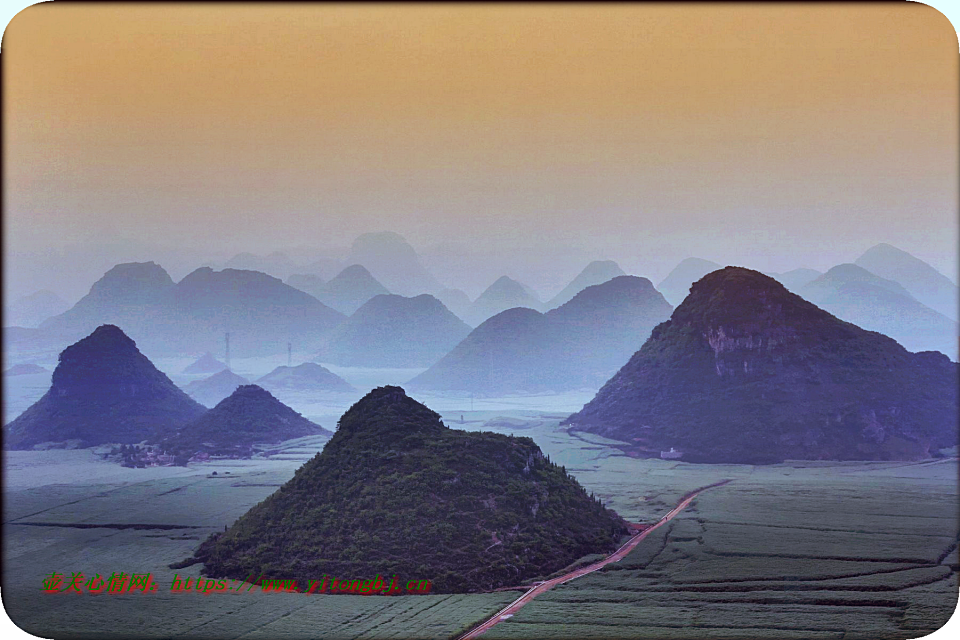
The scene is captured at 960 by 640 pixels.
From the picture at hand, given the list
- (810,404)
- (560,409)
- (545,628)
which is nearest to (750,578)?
(545,628)

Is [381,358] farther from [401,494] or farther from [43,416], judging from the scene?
[401,494]

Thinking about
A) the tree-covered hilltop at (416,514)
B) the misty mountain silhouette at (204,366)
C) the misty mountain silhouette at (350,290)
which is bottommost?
the tree-covered hilltop at (416,514)

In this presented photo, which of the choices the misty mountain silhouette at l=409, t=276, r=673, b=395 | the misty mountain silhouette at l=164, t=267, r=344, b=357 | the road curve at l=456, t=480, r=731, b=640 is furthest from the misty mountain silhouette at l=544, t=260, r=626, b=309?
the road curve at l=456, t=480, r=731, b=640

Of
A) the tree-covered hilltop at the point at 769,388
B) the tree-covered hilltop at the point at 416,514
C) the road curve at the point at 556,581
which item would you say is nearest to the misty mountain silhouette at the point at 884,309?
the tree-covered hilltop at the point at 769,388

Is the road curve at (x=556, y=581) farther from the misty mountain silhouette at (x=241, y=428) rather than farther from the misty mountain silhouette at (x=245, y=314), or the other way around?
the misty mountain silhouette at (x=245, y=314)

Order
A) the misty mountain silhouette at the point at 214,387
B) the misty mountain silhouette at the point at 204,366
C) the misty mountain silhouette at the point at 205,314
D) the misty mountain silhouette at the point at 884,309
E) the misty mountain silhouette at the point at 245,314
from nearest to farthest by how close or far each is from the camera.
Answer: the misty mountain silhouette at the point at 205,314 → the misty mountain silhouette at the point at 245,314 → the misty mountain silhouette at the point at 214,387 → the misty mountain silhouette at the point at 884,309 → the misty mountain silhouette at the point at 204,366

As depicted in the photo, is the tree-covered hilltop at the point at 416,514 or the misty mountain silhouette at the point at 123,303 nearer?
the tree-covered hilltop at the point at 416,514
